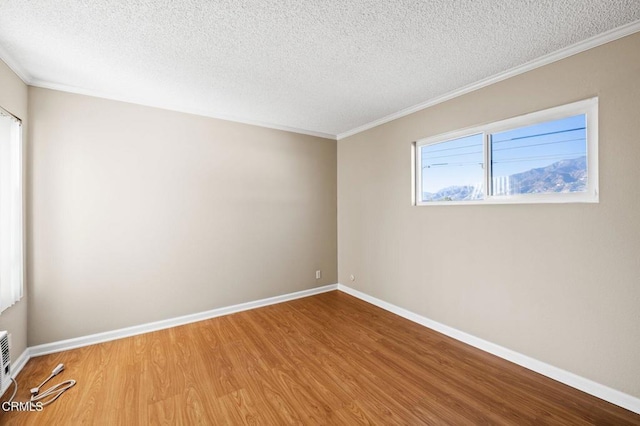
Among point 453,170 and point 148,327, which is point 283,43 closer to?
point 453,170

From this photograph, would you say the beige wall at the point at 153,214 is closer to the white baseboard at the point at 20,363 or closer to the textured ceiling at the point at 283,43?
the white baseboard at the point at 20,363

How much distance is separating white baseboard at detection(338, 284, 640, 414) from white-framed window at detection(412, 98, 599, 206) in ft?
4.37

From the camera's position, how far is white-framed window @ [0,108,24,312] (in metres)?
1.92

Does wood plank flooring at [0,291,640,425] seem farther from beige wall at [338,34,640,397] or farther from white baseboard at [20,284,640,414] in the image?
beige wall at [338,34,640,397]

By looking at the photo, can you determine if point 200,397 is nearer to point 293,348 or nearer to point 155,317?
point 293,348

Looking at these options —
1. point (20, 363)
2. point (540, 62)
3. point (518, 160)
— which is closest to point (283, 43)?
point (540, 62)

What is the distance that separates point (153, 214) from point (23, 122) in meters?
1.26

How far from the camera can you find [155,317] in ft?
9.44

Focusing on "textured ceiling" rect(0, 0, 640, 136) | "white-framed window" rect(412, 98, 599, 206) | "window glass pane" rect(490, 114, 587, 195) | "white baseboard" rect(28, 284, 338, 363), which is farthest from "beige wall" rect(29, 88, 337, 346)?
"window glass pane" rect(490, 114, 587, 195)

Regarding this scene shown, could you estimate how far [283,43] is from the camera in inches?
73.5

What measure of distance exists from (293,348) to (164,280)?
1686 millimetres

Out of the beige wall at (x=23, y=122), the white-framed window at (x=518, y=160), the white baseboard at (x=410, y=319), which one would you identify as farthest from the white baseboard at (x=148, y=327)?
the white-framed window at (x=518, y=160)

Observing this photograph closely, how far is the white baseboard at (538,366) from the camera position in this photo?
5.67 ft

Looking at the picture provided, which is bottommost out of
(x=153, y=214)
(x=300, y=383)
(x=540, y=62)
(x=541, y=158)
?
(x=300, y=383)
